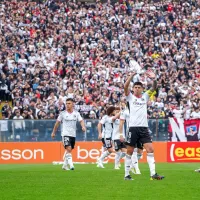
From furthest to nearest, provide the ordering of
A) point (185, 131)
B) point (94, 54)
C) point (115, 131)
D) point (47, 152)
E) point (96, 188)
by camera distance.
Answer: point (94, 54) < point (185, 131) < point (47, 152) < point (115, 131) < point (96, 188)

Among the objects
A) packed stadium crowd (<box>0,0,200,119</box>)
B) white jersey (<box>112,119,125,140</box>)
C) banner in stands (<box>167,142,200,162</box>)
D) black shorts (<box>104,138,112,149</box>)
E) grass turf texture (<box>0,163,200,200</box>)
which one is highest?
packed stadium crowd (<box>0,0,200,119</box>)

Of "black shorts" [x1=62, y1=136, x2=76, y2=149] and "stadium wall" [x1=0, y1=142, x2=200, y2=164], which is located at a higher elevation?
"black shorts" [x1=62, y1=136, x2=76, y2=149]

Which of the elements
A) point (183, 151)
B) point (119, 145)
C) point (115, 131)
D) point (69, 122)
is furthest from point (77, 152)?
point (69, 122)

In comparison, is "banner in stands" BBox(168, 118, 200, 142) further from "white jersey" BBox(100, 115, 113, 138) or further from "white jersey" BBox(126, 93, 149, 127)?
"white jersey" BBox(126, 93, 149, 127)

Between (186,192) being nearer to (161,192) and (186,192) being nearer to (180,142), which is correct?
(161,192)

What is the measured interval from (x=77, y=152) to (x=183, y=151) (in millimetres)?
4930

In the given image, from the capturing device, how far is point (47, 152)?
116 feet

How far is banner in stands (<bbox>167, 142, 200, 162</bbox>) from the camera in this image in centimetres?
3522

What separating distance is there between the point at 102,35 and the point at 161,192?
3123cm

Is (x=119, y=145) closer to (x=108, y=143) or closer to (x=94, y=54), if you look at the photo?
(x=108, y=143)

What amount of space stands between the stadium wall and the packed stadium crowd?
6.46ft

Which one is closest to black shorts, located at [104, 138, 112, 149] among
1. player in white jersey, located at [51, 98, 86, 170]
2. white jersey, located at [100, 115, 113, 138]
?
white jersey, located at [100, 115, 113, 138]

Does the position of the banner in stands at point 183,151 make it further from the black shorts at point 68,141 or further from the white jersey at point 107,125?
the black shorts at point 68,141

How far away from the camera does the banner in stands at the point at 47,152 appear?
115 feet
